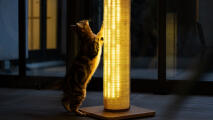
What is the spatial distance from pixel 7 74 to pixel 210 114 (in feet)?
9.51

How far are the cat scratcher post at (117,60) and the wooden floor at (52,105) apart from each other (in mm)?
238

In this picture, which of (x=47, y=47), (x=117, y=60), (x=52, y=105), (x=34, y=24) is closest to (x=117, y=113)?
(x=117, y=60)

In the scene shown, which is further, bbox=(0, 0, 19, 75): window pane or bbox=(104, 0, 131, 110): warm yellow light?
bbox=(0, 0, 19, 75): window pane

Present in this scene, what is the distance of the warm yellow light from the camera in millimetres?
2654

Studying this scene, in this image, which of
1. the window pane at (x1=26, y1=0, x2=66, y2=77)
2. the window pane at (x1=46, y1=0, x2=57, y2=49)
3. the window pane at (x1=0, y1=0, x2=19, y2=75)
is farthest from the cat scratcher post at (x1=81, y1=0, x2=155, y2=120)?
the window pane at (x1=0, y1=0, x2=19, y2=75)

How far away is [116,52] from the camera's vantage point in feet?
8.75

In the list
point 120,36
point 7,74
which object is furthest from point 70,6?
point 120,36

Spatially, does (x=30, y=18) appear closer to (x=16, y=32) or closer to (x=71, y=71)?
(x=16, y=32)

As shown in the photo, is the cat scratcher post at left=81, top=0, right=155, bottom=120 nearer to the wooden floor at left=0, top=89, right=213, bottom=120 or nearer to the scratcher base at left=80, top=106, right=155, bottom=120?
the scratcher base at left=80, top=106, right=155, bottom=120

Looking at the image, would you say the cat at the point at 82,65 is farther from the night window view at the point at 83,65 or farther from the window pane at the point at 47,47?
the window pane at the point at 47,47

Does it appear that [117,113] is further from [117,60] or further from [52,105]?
[52,105]

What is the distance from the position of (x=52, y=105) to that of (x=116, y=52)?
1.08 meters

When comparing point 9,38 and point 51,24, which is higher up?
point 51,24

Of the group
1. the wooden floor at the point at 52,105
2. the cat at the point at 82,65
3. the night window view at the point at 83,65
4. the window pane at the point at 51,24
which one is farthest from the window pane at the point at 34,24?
the cat at the point at 82,65
